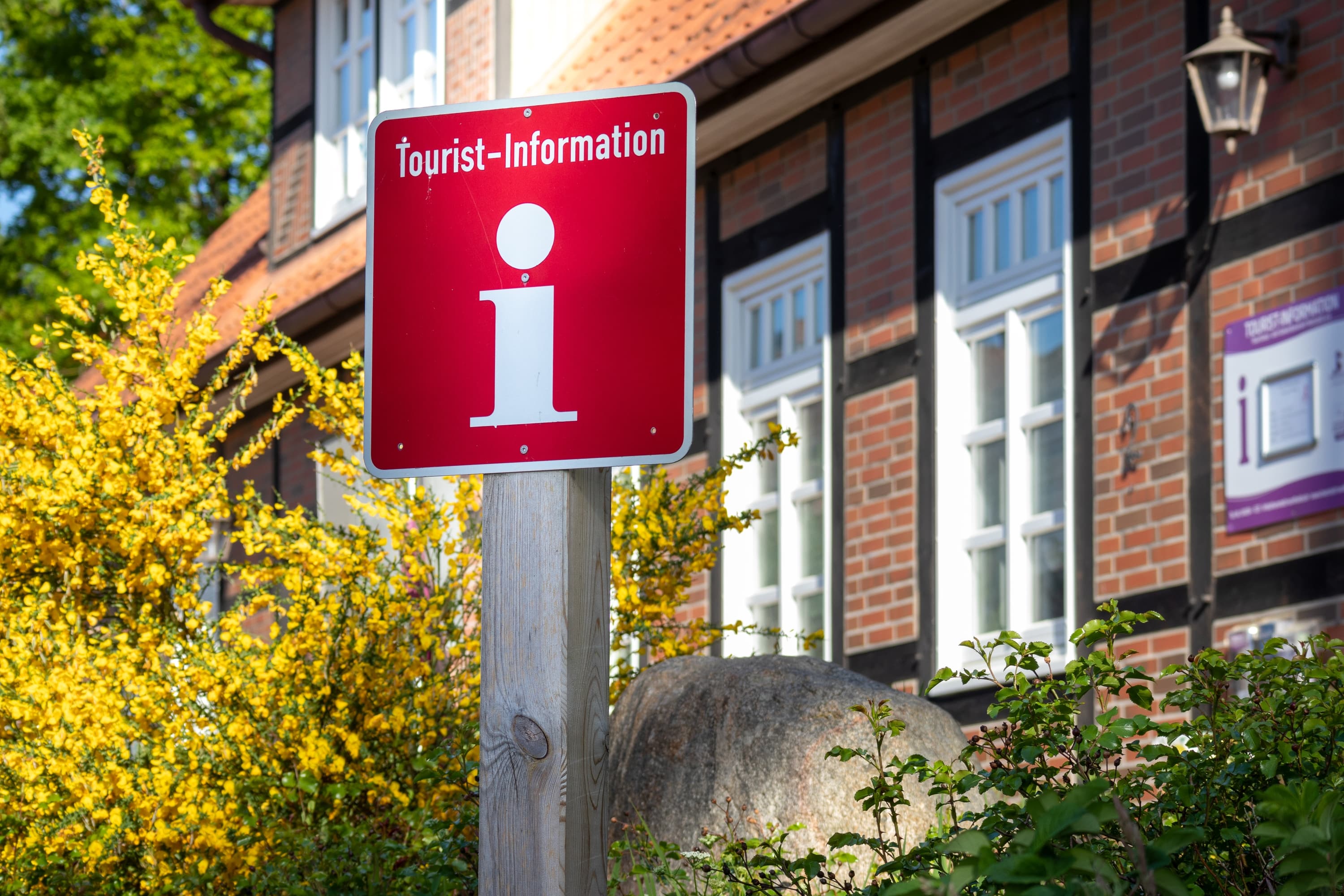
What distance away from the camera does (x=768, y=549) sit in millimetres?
9406

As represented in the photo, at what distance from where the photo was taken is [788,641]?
9.03 metres

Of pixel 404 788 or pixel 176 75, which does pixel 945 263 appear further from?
pixel 176 75

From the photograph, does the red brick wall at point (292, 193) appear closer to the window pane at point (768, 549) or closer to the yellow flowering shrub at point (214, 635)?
the window pane at point (768, 549)

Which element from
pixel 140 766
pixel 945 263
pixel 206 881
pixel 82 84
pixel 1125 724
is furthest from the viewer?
pixel 82 84

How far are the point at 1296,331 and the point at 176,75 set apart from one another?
19.2 meters

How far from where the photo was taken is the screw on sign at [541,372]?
262cm

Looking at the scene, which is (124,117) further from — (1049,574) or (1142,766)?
(1142,766)

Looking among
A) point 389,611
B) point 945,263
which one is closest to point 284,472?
point 945,263

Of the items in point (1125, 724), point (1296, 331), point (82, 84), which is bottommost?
point (1125, 724)

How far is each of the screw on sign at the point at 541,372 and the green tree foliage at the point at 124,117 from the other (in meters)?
19.8

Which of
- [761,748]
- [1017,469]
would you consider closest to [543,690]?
[761,748]

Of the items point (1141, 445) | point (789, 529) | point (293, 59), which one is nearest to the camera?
point (1141, 445)

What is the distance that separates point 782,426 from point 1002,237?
1776mm

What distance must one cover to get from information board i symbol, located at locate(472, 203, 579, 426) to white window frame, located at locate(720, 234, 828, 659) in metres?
5.97
